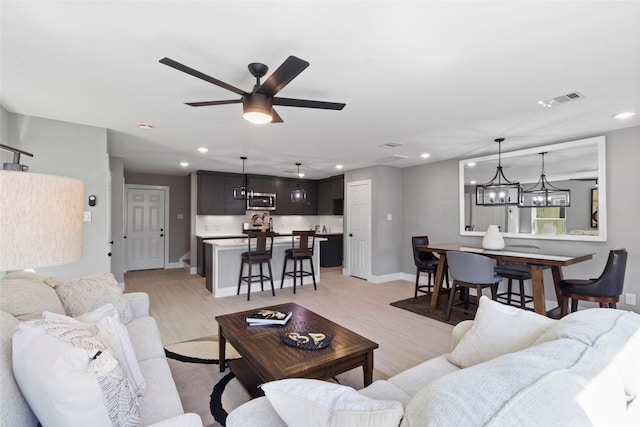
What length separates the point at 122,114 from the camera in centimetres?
324

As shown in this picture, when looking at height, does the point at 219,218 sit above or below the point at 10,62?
below

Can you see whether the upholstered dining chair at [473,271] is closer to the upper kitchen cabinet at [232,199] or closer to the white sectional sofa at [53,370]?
the white sectional sofa at [53,370]

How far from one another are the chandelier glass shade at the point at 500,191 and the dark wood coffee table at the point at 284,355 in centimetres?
363

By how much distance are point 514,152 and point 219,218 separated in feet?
20.3

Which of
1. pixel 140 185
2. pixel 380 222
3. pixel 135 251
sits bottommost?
pixel 135 251

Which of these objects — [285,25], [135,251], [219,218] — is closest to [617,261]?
[285,25]

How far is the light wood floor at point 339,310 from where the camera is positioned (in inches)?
120

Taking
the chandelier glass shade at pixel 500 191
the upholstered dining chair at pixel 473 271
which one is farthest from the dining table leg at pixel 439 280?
the chandelier glass shade at pixel 500 191

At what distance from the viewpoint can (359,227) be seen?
6.67 m

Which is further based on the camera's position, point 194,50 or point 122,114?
point 122,114

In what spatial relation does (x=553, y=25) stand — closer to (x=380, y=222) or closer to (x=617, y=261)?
(x=617, y=261)

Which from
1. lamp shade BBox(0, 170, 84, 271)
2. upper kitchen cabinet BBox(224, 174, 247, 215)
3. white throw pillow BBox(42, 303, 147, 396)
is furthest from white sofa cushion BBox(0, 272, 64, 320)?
upper kitchen cabinet BBox(224, 174, 247, 215)

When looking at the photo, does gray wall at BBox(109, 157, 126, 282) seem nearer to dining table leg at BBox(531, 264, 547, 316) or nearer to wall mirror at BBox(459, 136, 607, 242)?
wall mirror at BBox(459, 136, 607, 242)

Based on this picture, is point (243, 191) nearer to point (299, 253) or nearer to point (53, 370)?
point (299, 253)
